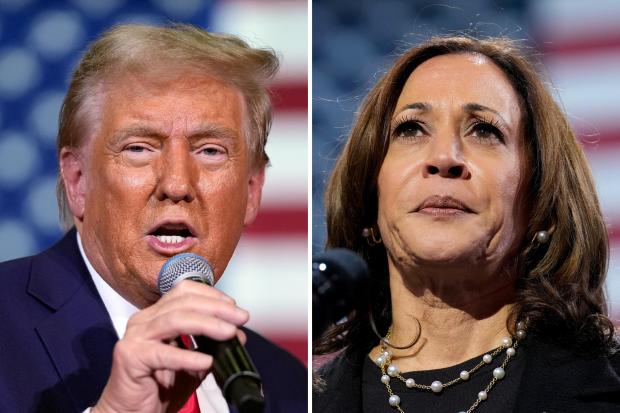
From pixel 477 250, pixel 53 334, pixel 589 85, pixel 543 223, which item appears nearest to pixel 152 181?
pixel 53 334

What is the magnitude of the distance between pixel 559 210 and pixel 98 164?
29.9 inches

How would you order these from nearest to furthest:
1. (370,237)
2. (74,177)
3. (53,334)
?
1. (53,334)
2. (74,177)
3. (370,237)

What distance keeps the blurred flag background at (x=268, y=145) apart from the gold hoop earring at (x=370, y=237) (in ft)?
0.41

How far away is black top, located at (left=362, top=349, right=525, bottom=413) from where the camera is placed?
1408 millimetres

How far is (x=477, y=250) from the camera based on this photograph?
143 centimetres

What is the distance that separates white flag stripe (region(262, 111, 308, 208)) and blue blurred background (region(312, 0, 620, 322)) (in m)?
0.03

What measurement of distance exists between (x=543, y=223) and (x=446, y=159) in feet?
0.69

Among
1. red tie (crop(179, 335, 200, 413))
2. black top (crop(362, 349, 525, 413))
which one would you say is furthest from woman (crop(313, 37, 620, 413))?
red tie (crop(179, 335, 200, 413))

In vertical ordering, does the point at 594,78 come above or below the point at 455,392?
above

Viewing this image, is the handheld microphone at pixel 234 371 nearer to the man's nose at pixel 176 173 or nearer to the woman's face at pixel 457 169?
the man's nose at pixel 176 173

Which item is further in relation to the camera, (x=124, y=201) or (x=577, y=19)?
(x=577, y=19)

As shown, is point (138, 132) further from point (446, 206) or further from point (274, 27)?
point (446, 206)

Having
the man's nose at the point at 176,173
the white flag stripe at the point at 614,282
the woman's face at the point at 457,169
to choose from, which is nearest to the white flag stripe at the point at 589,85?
the woman's face at the point at 457,169

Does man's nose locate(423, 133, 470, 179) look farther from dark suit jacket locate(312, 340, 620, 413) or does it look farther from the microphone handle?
the microphone handle
